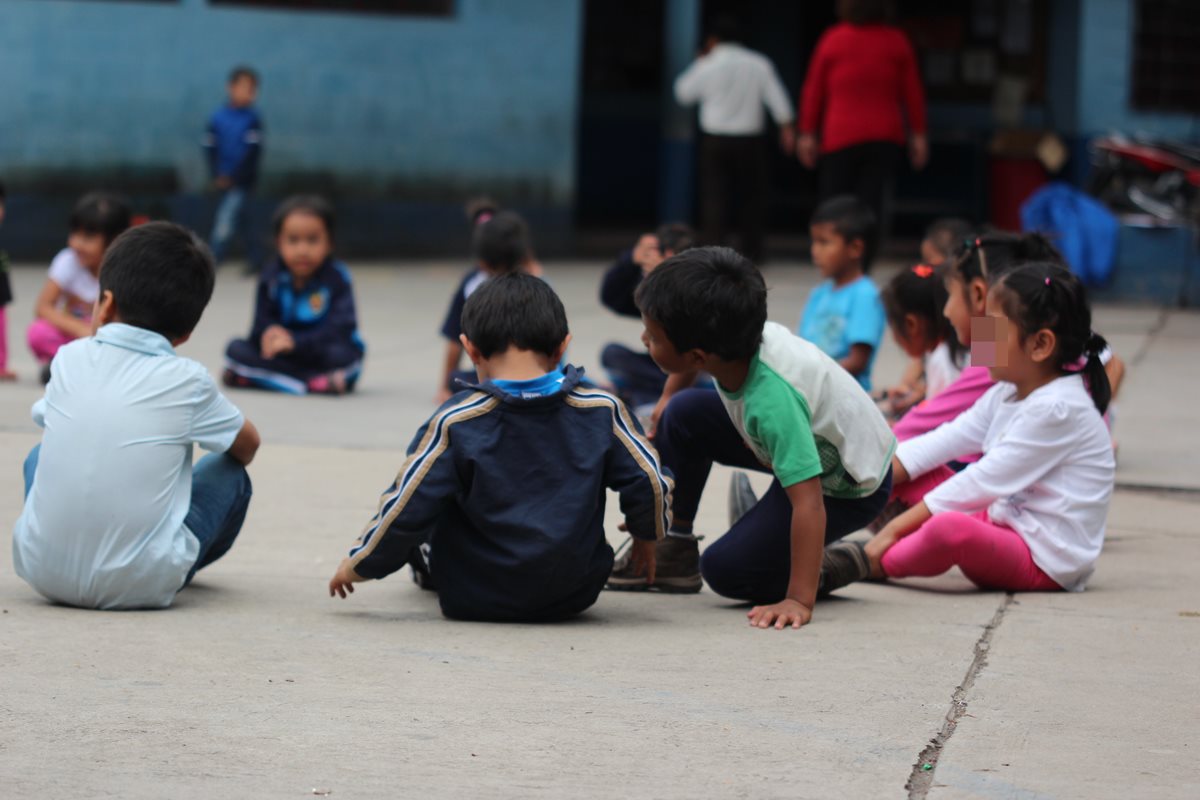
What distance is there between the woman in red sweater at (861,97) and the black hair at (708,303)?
23.7ft

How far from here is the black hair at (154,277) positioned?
3.97 meters

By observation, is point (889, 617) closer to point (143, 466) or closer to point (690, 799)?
point (690, 799)

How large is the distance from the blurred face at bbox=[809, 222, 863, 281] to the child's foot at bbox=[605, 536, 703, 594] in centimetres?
223

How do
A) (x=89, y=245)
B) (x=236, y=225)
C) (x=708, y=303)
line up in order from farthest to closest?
(x=236, y=225) < (x=89, y=245) < (x=708, y=303)

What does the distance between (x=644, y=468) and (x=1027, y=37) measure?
12478mm

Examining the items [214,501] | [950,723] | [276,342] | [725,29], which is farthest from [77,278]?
[725,29]

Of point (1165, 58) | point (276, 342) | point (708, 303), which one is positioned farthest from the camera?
point (1165, 58)

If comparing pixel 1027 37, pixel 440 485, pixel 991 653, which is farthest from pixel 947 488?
pixel 1027 37

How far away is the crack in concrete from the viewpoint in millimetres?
2844

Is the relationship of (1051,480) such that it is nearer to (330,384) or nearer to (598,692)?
(598,692)

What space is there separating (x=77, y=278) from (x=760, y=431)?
4841 millimetres

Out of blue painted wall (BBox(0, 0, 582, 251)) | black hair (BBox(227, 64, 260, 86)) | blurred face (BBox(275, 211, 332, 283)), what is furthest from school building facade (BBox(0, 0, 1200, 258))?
blurred face (BBox(275, 211, 332, 283))

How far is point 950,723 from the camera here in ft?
10.5

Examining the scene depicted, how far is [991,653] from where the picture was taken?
3.75 metres
